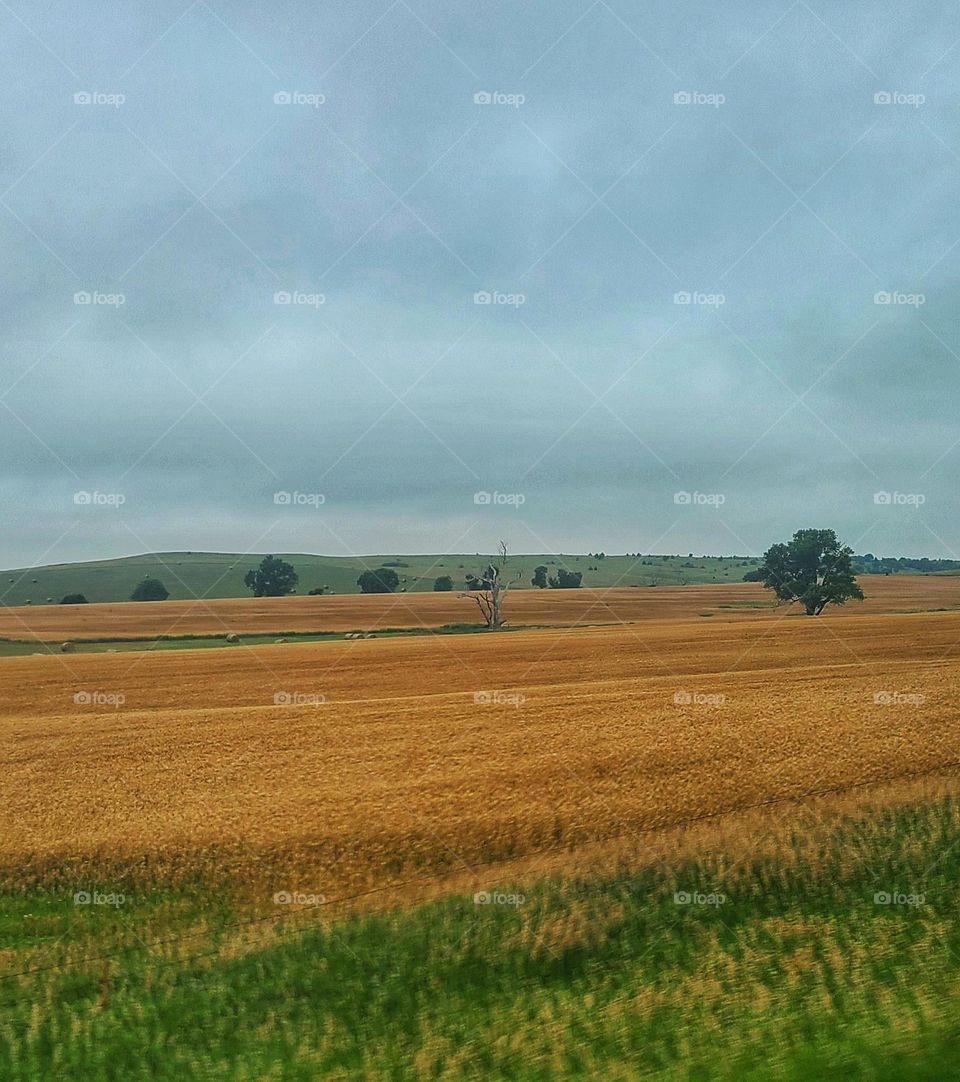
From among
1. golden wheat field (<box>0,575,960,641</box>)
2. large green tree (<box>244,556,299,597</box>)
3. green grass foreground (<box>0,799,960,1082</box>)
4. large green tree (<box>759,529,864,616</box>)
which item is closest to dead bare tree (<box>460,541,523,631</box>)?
golden wheat field (<box>0,575,960,641</box>)

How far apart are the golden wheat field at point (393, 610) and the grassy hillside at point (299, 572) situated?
34.7 feet

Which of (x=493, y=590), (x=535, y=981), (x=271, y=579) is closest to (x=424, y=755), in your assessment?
(x=535, y=981)

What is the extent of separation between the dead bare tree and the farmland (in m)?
37.5

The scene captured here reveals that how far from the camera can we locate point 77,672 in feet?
131

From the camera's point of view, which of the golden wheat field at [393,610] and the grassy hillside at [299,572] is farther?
the grassy hillside at [299,572]

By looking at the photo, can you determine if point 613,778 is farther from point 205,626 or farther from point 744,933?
point 205,626

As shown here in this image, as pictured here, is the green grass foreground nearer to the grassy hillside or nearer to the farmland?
the farmland

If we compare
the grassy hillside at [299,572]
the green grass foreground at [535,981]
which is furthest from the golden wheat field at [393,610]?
the green grass foreground at [535,981]

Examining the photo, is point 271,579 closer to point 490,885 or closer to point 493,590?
point 493,590

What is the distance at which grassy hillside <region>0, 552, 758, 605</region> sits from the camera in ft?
355

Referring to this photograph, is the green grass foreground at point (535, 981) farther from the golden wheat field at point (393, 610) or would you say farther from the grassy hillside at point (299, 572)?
the grassy hillside at point (299, 572)

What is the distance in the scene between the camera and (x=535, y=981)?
8734 mm

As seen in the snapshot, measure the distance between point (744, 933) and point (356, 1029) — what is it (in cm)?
396

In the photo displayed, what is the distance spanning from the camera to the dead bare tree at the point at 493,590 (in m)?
65.7
